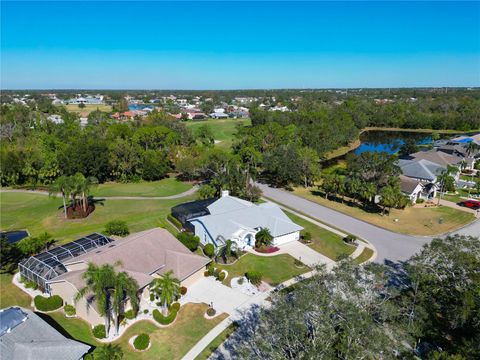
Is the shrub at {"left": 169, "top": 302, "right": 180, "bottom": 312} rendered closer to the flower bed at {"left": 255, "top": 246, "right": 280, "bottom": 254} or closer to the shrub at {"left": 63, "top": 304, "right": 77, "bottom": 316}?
the shrub at {"left": 63, "top": 304, "right": 77, "bottom": 316}

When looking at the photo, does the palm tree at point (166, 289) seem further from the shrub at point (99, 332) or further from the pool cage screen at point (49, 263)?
the pool cage screen at point (49, 263)

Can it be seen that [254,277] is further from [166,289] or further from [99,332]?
[99,332]

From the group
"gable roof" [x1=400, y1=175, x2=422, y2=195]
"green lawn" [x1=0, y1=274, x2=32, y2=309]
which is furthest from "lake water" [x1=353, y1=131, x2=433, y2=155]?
"green lawn" [x1=0, y1=274, x2=32, y2=309]

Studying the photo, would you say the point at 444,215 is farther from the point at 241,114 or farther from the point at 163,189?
the point at 241,114

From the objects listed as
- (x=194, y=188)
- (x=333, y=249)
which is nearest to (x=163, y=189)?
(x=194, y=188)

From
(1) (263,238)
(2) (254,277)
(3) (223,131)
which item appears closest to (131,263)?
(2) (254,277)

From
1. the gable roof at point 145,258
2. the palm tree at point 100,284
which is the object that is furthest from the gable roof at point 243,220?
the palm tree at point 100,284
